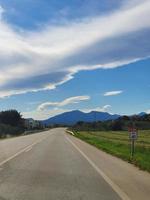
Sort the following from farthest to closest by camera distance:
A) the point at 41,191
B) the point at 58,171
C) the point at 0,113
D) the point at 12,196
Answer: the point at 0,113 < the point at 58,171 < the point at 41,191 < the point at 12,196

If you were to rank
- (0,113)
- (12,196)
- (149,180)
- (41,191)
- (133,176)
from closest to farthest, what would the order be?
(12,196)
(41,191)
(149,180)
(133,176)
(0,113)

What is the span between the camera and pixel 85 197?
11.1 meters

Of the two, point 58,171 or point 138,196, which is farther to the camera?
point 58,171

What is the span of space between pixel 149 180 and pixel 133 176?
3.89ft

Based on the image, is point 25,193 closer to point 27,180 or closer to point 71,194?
point 71,194

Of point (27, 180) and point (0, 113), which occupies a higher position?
point (0, 113)

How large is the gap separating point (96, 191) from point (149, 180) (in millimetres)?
3443

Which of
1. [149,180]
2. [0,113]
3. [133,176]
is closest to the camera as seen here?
[149,180]

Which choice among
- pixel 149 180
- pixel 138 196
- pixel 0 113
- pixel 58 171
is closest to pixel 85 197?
pixel 138 196

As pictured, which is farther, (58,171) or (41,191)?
(58,171)

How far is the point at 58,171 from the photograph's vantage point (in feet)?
57.4

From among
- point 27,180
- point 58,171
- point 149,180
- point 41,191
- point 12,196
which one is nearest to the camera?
point 12,196

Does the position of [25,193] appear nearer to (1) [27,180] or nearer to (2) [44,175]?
(1) [27,180]

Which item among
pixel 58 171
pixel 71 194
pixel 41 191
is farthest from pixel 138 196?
pixel 58 171
